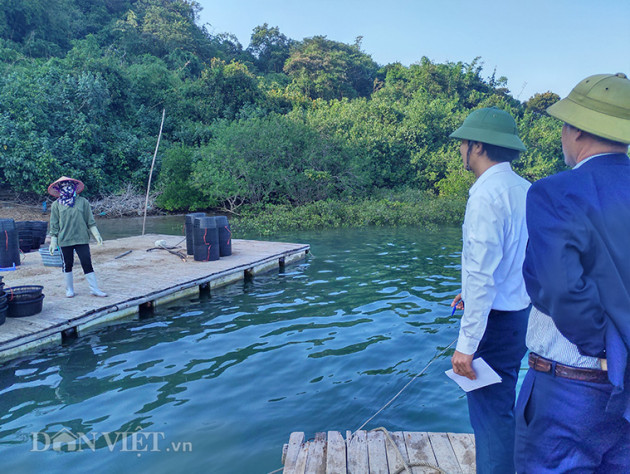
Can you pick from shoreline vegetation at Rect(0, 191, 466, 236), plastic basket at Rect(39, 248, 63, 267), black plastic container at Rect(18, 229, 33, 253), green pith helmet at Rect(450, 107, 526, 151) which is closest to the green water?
green pith helmet at Rect(450, 107, 526, 151)

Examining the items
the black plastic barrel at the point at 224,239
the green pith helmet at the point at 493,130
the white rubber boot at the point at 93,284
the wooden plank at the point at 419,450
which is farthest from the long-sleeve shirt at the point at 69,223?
the green pith helmet at the point at 493,130

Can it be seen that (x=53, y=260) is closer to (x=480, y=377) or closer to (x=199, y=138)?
(x=480, y=377)

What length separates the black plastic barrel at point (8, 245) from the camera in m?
9.63

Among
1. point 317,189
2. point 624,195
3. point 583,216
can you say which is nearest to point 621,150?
point 624,195

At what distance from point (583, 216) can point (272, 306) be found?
724cm

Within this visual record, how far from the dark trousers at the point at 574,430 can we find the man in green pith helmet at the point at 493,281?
0.66 meters

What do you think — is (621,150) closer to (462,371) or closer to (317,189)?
(462,371)

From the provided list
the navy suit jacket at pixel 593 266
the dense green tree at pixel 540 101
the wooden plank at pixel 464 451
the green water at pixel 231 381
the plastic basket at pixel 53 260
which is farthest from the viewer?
the dense green tree at pixel 540 101

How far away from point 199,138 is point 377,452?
1050 inches

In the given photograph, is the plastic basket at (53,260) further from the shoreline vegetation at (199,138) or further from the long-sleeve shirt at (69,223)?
the shoreline vegetation at (199,138)

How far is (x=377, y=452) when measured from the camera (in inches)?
138

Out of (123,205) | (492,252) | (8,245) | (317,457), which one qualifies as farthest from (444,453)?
(123,205)

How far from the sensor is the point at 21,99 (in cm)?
2150

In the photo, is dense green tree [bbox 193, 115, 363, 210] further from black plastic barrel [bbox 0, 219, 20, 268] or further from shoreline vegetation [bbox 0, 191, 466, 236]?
black plastic barrel [bbox 0, 219, 20, 268]
